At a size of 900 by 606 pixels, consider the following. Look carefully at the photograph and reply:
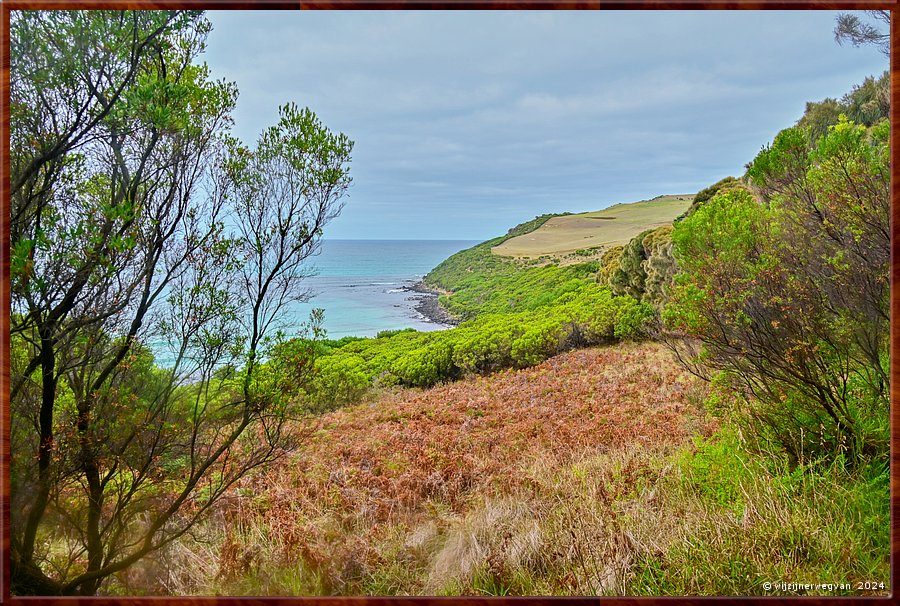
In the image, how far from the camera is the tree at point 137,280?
5.81 ft

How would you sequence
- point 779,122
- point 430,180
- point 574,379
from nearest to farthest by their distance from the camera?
point 779,122 < point 430,180 < point 574,379

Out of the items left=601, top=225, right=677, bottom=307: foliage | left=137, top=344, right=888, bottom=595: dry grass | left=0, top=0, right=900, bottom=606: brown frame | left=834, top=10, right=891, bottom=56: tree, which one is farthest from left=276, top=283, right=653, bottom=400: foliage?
left=834, top=10, right=891, bottom=56: tree

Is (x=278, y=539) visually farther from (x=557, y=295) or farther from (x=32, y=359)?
(x=557, y=295)

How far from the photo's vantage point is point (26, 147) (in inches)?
70.5

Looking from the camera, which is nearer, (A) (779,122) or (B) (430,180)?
(A) (779,122)

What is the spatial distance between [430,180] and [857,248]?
2.33 m

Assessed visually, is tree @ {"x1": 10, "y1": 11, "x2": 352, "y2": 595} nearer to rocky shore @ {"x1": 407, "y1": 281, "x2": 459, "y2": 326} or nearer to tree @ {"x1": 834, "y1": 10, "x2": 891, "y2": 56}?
rocky shore @ {"x1": 407, "y1": 281, "x2": 459, "y2": 326}

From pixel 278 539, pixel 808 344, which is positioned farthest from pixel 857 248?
pixel 278 539

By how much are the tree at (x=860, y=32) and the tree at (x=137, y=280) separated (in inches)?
97.2

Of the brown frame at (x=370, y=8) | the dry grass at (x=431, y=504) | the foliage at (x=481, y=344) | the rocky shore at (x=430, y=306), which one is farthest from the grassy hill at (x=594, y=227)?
the brown frame at (x=370, y=8)

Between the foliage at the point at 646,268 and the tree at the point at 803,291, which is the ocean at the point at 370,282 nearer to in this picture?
the tree at the point at 803,291

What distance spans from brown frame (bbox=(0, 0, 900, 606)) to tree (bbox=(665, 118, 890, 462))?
0.14 metres

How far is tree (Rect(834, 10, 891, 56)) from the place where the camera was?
1.93 m

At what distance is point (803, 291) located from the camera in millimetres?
2090
